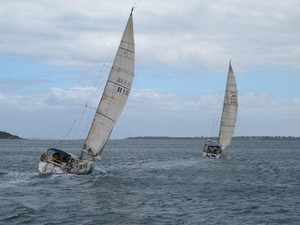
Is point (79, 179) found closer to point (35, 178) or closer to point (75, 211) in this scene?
point (35, 178)

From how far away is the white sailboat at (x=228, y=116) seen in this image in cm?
8119

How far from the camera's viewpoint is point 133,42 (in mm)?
47438

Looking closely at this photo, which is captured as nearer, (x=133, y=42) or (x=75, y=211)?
(x=75, y=211)

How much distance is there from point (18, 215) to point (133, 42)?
2337cm

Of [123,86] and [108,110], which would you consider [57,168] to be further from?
[123,86]

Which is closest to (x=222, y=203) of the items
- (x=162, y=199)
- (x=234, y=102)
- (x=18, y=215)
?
(x=162, y=199)

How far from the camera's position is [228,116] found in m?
81.2

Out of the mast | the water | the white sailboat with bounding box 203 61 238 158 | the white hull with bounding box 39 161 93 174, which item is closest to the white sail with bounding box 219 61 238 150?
the white sailboat with bounding box 203 61 238 158

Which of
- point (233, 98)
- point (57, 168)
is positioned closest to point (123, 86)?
point (57, 168)

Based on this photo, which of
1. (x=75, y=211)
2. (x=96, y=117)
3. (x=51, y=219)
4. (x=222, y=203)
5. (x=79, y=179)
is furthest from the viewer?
(x=96, y=117)

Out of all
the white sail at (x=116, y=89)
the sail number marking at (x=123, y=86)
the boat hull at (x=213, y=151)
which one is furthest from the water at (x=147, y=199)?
the boat hull at (x=213, y=151)

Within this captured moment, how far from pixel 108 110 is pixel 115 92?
182 centimetres

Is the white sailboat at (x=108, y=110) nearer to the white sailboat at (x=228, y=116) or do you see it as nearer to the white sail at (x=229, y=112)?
the white sailboat at (x=228, y=116)

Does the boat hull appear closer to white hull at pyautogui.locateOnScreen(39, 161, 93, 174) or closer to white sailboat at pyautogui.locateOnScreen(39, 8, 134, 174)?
white sailboat at pyautogui.locateOnScreen(39, 8, 134, 174)
